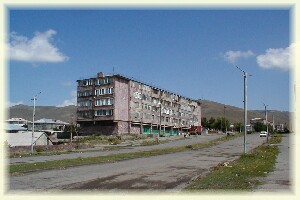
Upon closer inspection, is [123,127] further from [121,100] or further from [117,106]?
[121,100]

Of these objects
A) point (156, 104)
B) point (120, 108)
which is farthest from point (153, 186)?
point (156, 104)

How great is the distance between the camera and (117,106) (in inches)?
3605

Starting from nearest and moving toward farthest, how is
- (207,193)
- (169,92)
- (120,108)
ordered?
(207,193) → (120,108) → (169,92)

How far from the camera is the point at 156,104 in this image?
11119 centimetres

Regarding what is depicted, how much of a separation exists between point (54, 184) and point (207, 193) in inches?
281

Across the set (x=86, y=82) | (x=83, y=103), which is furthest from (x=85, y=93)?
(x=86, y=82)

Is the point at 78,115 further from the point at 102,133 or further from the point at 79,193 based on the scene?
the point at 79,193

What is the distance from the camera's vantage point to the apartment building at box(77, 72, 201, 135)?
302ft

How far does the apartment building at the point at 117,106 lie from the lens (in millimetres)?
92125

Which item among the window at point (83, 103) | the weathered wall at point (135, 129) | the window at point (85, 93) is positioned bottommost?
the weathered wall at point (135, 129)

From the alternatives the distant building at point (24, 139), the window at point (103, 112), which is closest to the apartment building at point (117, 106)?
the window at point (103, 112)

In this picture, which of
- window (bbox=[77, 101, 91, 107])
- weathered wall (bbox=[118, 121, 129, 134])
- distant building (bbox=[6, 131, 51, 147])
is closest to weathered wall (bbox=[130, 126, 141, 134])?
weathered wall (bbox=[118, 121, 129, 134])

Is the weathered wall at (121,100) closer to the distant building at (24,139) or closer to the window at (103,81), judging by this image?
the window at (103,81)

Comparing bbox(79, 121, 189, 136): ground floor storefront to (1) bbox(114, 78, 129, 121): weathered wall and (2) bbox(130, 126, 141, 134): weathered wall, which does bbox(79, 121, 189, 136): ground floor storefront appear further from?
(1) bbox(114, 78, 129, 121): weathered wall
